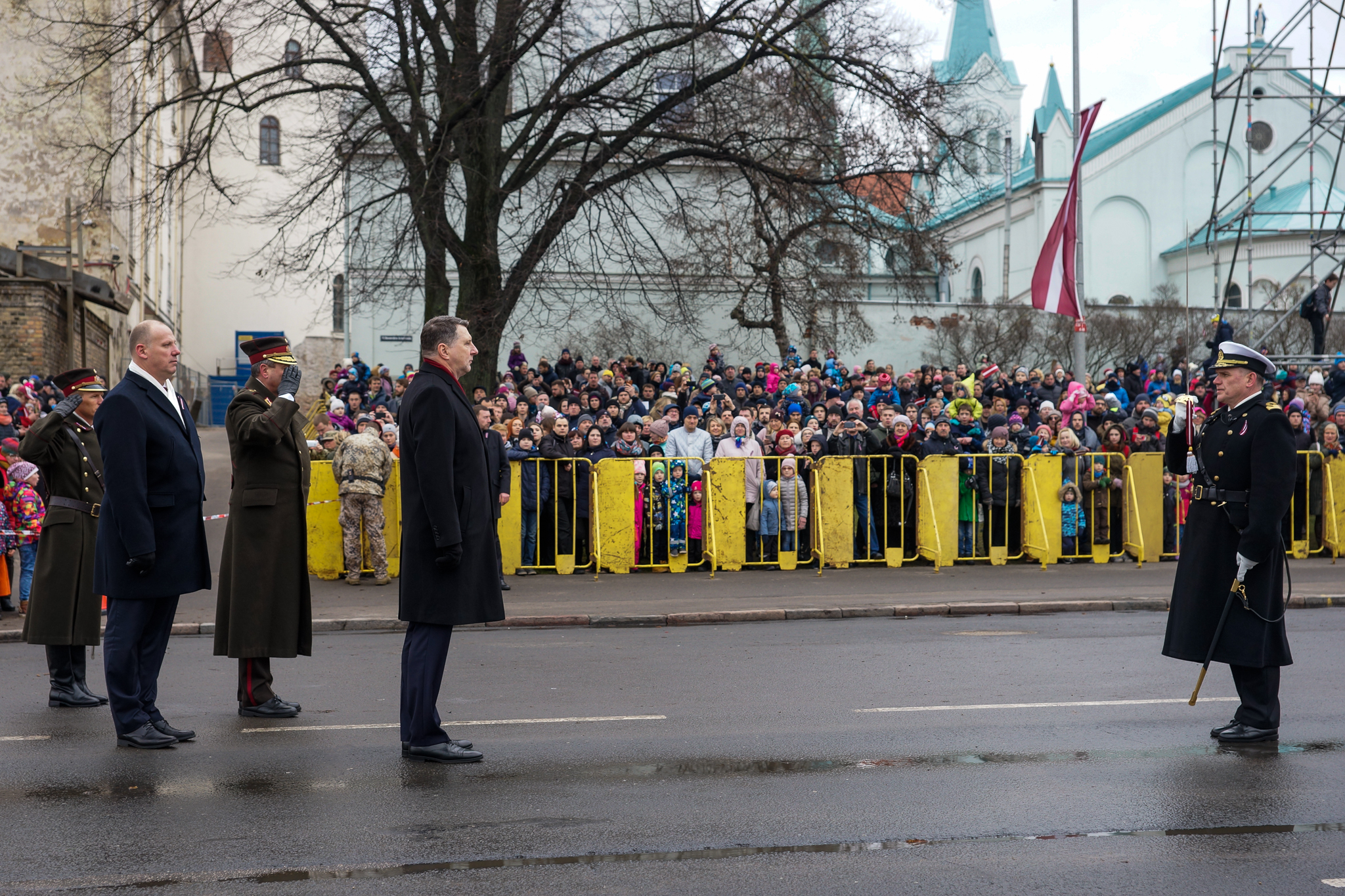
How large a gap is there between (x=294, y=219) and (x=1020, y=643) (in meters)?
13.7

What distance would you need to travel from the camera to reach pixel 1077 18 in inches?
1013

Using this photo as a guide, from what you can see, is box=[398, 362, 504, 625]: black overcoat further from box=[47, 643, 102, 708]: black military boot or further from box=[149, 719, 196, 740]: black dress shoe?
box=[47, 643, 102, 708]: black military boot

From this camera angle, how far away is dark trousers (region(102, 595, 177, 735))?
6.34 meters

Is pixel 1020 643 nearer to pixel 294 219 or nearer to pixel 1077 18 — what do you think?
pixel 294 219

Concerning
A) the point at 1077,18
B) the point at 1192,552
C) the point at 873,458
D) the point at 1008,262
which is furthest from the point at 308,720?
the point at 1008,262

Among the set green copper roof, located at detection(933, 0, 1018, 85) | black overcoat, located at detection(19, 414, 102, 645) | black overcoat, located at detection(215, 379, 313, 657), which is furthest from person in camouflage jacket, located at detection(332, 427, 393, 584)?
green copper roof, located at detection(933, 0, 1018, 85)

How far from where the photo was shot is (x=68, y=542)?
7.80m

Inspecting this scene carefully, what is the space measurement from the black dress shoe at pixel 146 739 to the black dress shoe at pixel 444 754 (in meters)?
1.35

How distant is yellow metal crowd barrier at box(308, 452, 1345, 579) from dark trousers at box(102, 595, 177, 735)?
7.42 meters

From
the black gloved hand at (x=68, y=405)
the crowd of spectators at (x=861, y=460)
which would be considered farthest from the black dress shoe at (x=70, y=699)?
the crowd of spectators at (x=861, y=460)

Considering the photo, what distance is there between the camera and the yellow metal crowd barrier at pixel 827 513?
14.5 metres

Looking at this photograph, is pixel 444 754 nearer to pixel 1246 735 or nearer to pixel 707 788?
pixel 707 788

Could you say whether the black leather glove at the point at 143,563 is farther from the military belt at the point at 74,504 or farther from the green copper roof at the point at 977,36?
the green copper roof at the point at 977,36

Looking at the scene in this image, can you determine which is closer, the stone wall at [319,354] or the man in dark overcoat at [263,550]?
the man in dark overcoat at [263,550]
